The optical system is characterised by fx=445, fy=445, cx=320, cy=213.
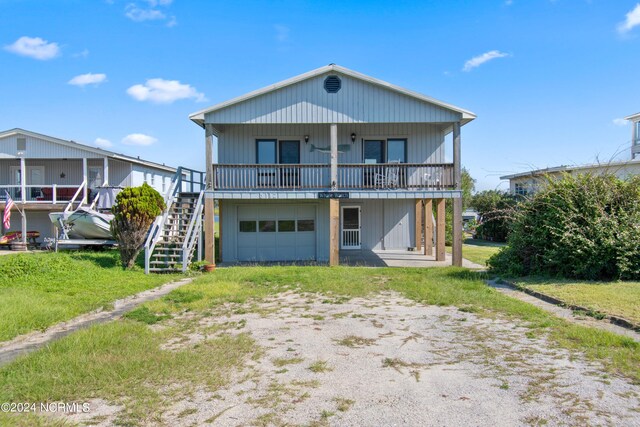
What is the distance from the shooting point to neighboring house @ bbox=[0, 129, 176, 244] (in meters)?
21.7

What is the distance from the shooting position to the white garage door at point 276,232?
17.7 meters

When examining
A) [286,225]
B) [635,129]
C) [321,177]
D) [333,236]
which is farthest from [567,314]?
[635,129]

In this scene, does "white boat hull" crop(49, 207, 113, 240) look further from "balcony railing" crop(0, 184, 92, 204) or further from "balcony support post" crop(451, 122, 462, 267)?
"balcony support post" crop(451, 122, 462, 267)

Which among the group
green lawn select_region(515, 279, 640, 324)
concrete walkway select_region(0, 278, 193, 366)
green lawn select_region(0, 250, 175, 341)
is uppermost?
green lawn select_region(0, 250, 175, 341)

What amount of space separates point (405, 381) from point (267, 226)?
13320 millimetres

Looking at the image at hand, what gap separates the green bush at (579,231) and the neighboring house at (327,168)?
2.91 metres

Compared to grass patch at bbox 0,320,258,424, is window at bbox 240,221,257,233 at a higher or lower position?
higher

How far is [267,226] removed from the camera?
1778 centimetres

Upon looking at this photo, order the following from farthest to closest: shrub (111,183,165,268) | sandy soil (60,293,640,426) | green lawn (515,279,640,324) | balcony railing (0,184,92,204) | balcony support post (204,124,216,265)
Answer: balcony railing (0,184,92,204)
balcony support post (204,124,216,265)
shrub (111,183,165,268)
green lawn (515,279,640,324)
sandy soil (60,293,640,426)

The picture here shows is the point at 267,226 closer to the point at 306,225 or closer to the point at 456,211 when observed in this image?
the point at 306,225

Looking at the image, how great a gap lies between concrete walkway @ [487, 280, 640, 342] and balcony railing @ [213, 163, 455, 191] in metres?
5.56

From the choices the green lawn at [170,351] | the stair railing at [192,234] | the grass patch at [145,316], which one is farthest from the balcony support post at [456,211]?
the grass patch at [145,316]

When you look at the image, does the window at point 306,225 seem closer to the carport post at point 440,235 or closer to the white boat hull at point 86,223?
the carport post at point 440,235

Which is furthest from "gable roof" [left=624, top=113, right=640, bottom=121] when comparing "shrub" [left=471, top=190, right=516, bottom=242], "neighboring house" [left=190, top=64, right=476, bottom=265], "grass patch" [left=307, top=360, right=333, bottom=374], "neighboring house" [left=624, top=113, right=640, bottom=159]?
"grass patch" [left=307, top=360, right=333, bottom=374]
